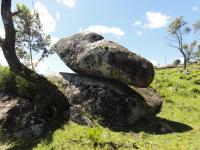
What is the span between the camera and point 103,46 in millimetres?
22281

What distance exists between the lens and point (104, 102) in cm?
2148

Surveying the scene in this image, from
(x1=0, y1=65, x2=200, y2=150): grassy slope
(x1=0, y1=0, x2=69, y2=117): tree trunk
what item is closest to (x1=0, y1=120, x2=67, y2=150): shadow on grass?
(x1=0, y1=65, x2=200, y2=150): grassy slope

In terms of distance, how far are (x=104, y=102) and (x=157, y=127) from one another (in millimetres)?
3480

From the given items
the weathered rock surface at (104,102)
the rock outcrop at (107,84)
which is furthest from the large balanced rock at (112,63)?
the weathered rock surface at (104,102)

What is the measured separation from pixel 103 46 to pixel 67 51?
3278 mm

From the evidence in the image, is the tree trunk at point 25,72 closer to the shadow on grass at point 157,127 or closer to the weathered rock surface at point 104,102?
the weathered rock surface at point 104,102

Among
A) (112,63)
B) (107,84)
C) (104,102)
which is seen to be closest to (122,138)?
(104,102)

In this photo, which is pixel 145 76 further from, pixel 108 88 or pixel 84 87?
pixel 84 87

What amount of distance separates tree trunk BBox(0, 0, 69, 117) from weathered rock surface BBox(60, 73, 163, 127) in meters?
0.90

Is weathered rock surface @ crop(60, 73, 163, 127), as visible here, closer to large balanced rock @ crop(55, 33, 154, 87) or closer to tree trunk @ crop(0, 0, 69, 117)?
large balanced rock @ crop(55, 33, 154, 87)

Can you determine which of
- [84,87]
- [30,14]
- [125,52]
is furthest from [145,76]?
[30,14]

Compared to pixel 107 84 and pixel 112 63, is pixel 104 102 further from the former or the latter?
pixel 112 63

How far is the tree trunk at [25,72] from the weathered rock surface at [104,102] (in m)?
0.90

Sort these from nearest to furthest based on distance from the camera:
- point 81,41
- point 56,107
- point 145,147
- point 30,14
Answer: point 145,147 → point 56,107 → point 81,41 → point 30,14
